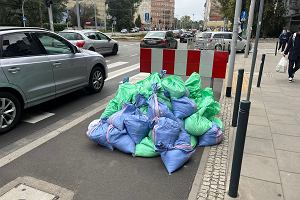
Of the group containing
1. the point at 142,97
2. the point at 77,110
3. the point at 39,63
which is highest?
A: the point at 39,63

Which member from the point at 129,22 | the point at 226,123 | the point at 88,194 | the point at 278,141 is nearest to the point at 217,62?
the point at 226,123

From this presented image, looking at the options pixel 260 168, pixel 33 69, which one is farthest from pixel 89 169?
pixel 33 69

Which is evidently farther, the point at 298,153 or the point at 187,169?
the point at 298,153

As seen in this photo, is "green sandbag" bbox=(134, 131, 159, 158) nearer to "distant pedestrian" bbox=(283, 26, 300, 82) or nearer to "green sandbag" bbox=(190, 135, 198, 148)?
"green sandbag" bbox=(190, 135, 198, 148)

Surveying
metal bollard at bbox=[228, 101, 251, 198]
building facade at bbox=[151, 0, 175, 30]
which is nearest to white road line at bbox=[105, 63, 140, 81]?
metal bollard at bbox=[228, 101, 251, 198]

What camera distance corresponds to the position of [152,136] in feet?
13.5

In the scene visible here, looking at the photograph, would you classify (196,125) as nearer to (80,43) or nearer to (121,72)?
(121,72)

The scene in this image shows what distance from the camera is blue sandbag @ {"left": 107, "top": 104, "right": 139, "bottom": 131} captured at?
14.1 feet

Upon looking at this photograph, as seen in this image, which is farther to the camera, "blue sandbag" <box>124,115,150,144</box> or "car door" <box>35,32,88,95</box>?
"car door" <box>35,32,88,95</box>

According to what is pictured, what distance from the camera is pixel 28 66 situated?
16.8 feet

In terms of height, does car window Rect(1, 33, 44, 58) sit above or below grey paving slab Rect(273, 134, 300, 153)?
above

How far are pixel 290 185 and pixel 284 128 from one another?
2024 mm

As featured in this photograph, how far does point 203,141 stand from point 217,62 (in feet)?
8.26

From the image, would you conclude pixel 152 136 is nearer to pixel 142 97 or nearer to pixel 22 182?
pixel 142 97
